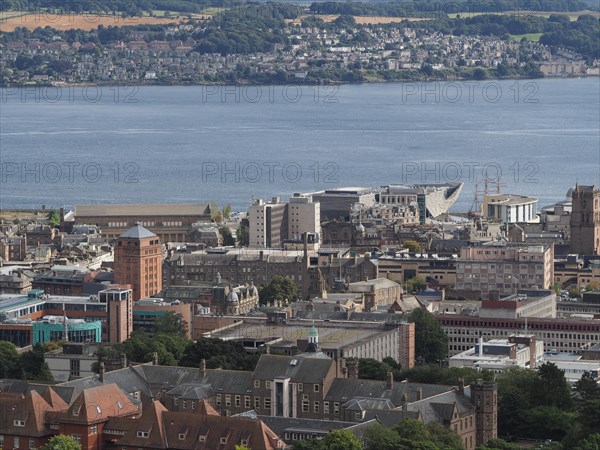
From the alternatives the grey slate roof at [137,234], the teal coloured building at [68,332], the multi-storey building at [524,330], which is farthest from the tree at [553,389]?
the grey slate roof at [137,234]

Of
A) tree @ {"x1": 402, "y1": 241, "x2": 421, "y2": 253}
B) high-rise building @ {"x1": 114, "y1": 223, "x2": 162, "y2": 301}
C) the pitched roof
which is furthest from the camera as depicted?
tree @ {"x1": 402, "y1": 241, "x2": 421, "y2": 253}

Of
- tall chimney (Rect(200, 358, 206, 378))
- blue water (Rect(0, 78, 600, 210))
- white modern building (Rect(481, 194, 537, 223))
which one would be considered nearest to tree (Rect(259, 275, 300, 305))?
tall chimney (Rect(200, 358, 206, 378))

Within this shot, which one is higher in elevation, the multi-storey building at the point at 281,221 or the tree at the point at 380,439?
the multi-storey building at the point at 281,221

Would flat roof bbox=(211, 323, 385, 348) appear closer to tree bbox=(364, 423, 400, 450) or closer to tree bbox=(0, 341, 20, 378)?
tree bbox=(0, 341, 20, 378)

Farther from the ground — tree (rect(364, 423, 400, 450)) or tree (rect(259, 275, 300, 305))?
tree (rect(259, 275, 300, 305))

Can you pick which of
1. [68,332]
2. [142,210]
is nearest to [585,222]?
[142,210]

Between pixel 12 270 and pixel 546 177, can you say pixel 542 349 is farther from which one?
pixel 546 177

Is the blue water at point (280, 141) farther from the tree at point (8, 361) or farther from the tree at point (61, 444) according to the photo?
the tree at point (61, 444)
